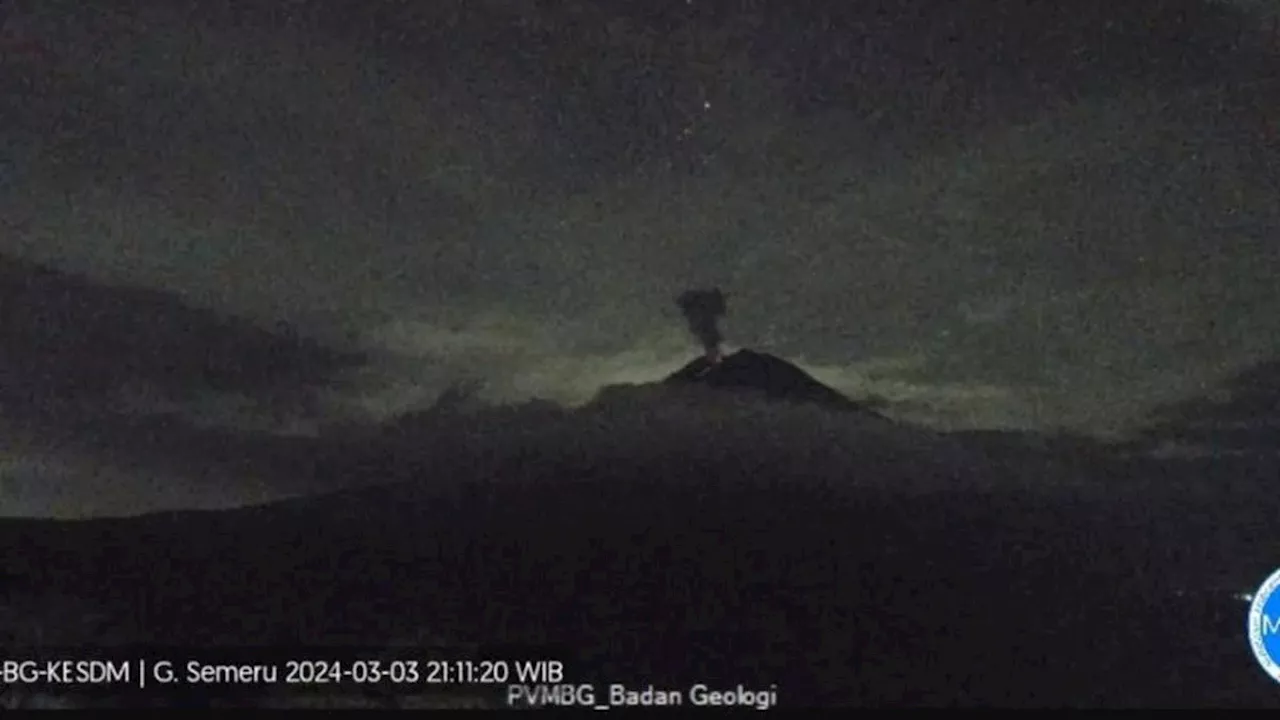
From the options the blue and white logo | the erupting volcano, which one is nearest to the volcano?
the erupting volcano

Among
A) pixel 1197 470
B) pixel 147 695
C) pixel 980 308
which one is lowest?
pixel 147 695

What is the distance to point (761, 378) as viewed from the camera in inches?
71.3

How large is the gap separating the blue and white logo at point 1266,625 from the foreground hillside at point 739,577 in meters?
0.01

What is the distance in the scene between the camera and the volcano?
1808mm

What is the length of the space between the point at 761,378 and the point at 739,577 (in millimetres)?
155

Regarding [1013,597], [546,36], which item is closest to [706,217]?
[546,36]

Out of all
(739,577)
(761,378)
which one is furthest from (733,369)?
(739,577)

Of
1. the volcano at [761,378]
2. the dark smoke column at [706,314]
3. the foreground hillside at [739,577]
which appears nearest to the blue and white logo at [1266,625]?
the foreground hillside at [739,577]

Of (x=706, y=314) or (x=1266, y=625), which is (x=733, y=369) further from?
(x=1266, y=625)

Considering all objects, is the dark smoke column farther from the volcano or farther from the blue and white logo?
the blue and white logo

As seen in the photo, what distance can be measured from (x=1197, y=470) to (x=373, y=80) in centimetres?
71

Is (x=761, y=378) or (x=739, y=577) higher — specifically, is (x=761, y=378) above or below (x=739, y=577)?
above

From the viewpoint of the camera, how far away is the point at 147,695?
179cm

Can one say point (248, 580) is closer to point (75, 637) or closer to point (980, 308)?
point (75, 637)
